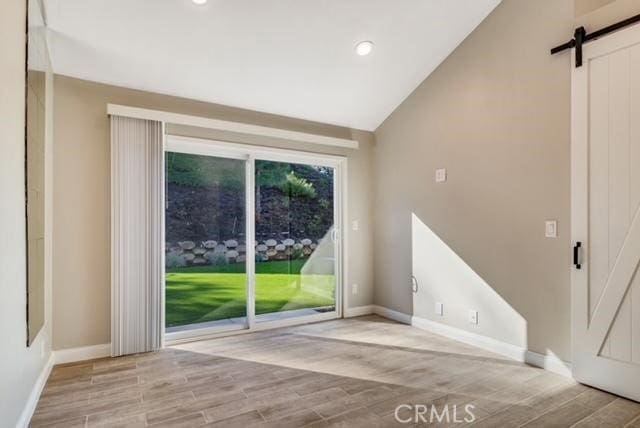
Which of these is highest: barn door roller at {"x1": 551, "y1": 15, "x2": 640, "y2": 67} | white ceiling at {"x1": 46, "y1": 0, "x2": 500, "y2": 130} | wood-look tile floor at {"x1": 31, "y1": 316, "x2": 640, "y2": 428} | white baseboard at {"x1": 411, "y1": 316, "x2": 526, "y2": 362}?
white ceiling at {"x1": 46, "y1": 0, "x2": 500, "y2": 130}

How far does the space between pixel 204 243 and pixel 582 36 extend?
3866 millimetres

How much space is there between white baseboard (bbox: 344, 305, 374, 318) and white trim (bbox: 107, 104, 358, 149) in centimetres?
216

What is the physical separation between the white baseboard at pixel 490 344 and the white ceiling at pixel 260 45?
9.09ft

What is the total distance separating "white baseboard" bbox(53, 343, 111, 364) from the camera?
10.5ft

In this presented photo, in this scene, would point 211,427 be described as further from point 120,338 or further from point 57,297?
point 57,297

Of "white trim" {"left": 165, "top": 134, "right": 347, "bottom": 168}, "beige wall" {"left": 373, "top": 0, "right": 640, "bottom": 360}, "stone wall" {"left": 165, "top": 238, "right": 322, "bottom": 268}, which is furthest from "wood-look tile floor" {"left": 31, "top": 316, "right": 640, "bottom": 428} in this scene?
"white trim" {"left": 165, "top": 134, "right": 347, "bottom": 168}

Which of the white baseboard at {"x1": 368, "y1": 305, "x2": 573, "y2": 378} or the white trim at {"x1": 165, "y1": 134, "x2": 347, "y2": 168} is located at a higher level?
the white trim at {"x1": 165, "y1": 134, "x2": 347, "y2": 168}

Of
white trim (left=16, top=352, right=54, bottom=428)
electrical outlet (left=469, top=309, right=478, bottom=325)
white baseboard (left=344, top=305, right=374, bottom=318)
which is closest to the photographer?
white trim (left=16, top=352, right=54, bottom=428)

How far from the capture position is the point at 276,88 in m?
3.95

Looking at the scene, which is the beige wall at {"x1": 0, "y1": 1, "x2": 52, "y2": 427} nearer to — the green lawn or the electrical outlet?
the green lawn

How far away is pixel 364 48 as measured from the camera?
11.9ft

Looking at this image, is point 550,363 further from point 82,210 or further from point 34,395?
point 82,210

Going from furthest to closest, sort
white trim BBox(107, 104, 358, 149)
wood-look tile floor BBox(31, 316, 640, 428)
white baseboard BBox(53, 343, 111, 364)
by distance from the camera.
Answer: white trim BBox(107, 104, 358, 149) → white baseboard BBox(53, 343, 111, 364) → wood-look tile floor BBox(31, 316, 640, 428)

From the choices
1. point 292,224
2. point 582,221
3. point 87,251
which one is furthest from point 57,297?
point 582,221
